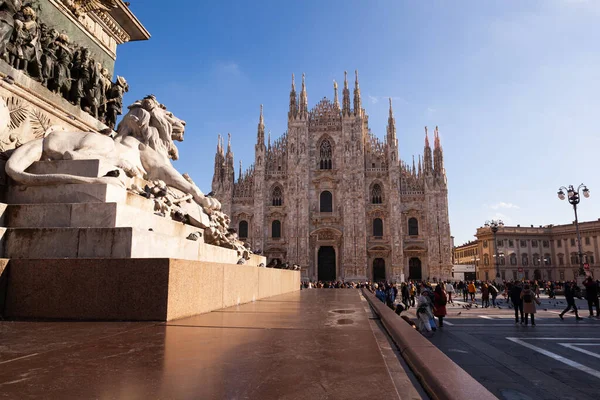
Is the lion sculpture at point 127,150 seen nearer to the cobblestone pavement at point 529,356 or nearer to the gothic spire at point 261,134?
the cobblestone pavement at point 529,356

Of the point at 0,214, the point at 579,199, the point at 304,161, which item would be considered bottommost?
the point at 0,214

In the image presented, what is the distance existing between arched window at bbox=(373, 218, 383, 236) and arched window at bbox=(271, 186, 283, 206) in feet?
27.2

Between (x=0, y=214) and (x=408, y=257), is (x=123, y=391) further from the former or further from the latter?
(x=408, y=257)

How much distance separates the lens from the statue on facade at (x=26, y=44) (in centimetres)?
485

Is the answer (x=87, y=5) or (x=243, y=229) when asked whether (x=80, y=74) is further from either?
(x=243, y=229)

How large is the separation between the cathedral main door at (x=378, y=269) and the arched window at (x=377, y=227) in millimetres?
2190

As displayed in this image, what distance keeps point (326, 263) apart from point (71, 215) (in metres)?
30.8

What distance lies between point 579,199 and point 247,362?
20569 mm

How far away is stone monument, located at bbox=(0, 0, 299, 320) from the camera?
3.04 m

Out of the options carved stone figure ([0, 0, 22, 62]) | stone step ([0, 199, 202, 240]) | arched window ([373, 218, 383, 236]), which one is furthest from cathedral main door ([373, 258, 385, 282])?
carved stone figure ([0, 0, 22, 62])

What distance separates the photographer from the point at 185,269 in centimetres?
317

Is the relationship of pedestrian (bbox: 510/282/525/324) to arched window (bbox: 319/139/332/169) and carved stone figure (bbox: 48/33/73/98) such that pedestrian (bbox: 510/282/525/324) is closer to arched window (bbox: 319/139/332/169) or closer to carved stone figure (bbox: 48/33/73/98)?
carved stone figure (bbox: 48/33/73/98)

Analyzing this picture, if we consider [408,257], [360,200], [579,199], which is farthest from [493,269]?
[579,199]

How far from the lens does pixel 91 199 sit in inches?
145
